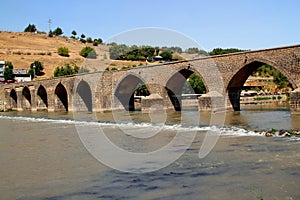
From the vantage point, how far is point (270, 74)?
60.1m

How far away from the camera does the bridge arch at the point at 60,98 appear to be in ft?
124

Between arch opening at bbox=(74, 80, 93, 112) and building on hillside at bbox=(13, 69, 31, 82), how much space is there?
32991 mm

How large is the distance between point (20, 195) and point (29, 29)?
112426 millimetres

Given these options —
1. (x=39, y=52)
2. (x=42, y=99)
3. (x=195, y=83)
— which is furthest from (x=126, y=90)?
(x=39, y=52)

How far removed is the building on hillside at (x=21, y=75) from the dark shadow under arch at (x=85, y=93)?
33.0 m

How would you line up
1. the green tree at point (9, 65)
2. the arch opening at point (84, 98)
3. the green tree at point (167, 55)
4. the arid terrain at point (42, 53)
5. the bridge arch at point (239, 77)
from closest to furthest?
the bridge arch at point (239, 77)
the arch opening at point (84, 98)
the green tree at point (9, 65)
the arid terrain at point (42, 53)
the green tree at point (167, 55)

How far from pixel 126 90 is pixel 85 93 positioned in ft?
15.4

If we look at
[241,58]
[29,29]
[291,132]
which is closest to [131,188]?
[291,132]

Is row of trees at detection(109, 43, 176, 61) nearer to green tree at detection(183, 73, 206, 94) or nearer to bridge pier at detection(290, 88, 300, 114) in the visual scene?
green tree at detection(183, 73, 206, 94)

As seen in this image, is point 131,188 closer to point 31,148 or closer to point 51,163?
point 51,163

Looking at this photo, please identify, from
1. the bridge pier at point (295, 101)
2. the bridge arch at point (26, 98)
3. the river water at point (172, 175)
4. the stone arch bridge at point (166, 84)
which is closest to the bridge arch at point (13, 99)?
the bridge arch at point (26, 98)

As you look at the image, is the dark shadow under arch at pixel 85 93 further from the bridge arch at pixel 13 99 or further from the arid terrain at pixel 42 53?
the arid terrain at pixel 42 53

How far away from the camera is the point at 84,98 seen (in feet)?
116

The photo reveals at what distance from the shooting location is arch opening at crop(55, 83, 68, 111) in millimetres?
37741
